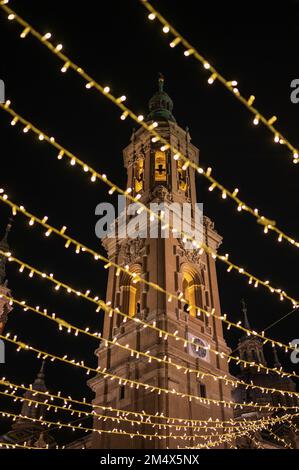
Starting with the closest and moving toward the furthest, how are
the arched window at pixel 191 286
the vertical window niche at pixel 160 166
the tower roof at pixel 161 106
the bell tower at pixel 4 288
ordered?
the arched window at pixel 191 286
the vertical window niche at pixel 160 166
the tower roof at pixel 161 106
the bell tower at pixel 4 288

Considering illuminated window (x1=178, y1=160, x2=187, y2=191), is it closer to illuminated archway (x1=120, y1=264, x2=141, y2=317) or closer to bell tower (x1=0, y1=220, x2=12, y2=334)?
illuminated archway (x1=120, y1=264, x2=141, y2=317)

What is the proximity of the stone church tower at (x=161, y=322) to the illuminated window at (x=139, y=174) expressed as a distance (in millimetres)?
60

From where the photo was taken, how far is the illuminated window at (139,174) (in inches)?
979

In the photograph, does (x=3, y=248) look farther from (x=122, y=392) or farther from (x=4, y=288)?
(x=122, y=392)

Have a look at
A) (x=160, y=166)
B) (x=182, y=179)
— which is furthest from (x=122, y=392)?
(x=160, y=166)

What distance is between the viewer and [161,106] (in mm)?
29750

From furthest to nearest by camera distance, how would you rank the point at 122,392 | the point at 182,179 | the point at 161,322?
the point at 182,179 < the point at 122,392 < the point at 161,322

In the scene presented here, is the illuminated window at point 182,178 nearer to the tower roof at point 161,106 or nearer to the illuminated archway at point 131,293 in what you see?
the tower roof at point 161,106

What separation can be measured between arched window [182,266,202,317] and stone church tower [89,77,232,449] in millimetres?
48

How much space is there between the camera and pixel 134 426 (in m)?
16.0

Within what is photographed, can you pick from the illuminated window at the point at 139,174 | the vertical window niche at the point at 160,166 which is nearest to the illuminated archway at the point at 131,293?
the illuminated window at the point at 139,174

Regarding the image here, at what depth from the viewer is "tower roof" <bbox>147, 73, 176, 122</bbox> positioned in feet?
91.5

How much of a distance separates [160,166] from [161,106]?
6729mm

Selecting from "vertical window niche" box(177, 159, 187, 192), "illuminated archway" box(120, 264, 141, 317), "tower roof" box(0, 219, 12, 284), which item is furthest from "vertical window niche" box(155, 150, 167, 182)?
"tower roof" box(0, 219, 12, 284)
